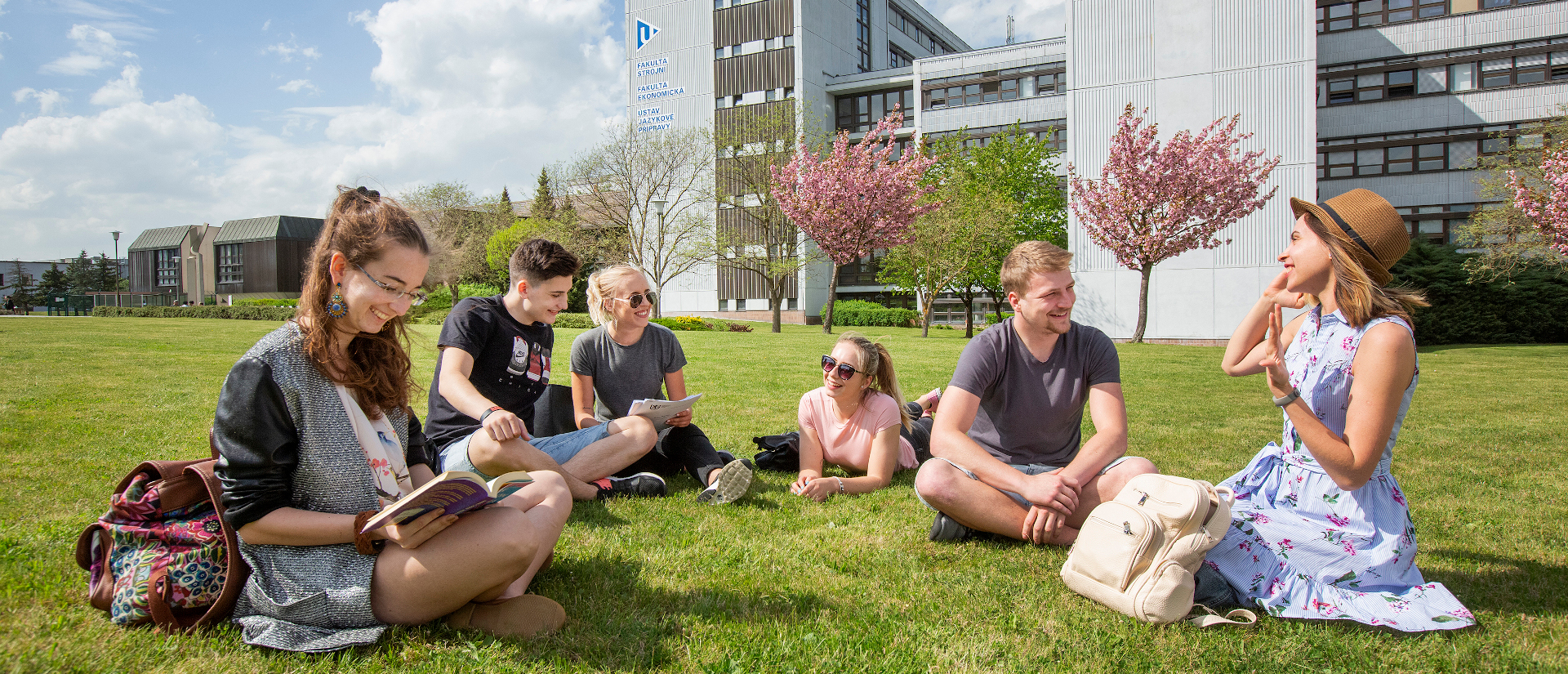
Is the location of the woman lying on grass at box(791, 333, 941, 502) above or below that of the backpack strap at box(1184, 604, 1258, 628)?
above

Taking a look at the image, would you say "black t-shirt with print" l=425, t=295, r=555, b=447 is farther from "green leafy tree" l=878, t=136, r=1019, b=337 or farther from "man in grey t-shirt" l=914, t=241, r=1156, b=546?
Answer: "green leafy tree" l=878, t=136, r=1019, b=337

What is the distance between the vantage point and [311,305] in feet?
7.85

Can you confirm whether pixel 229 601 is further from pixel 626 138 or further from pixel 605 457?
pixel 626 138

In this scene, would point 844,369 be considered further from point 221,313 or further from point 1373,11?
point 221,313

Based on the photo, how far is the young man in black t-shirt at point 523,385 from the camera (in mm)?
4352

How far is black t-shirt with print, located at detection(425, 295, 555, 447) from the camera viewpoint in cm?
450

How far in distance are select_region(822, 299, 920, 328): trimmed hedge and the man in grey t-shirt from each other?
1400 inches

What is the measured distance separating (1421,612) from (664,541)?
3146mm

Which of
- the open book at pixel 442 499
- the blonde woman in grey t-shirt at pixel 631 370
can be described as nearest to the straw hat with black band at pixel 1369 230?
the open book at pixel 442 499

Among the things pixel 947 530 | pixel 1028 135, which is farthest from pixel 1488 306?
pixel 947 530

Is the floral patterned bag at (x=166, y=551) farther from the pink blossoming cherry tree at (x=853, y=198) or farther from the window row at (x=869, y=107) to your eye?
the window row at (x=869, y=107)

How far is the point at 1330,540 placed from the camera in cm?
286

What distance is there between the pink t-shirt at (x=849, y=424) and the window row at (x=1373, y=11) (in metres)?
37.5

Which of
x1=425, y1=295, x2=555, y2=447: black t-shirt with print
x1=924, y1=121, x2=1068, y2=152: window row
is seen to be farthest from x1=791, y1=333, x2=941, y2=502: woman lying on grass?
x1=924, y1=121, x2=1068, y2=152: window row
